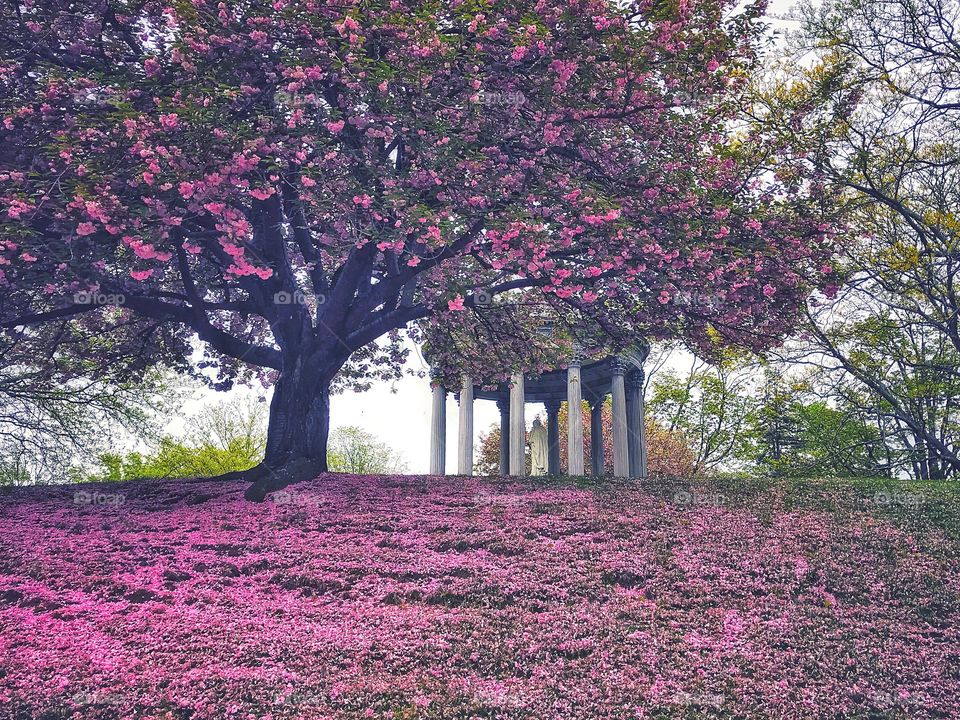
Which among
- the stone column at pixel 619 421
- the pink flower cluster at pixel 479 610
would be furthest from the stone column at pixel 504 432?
the pink flower cluster at pixel 479 610

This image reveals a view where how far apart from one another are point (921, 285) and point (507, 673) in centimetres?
1521

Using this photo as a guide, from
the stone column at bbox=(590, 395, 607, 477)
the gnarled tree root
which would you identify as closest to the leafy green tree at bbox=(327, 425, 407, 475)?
the stone column at bbox=(590, 395, 607, 477)

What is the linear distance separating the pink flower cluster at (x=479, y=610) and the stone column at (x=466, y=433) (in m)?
19.5

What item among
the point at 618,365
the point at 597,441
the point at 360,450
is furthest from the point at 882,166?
the point at 360,450

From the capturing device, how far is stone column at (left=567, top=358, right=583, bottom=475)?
3481cm

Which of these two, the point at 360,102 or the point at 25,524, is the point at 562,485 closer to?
the point at 360,102

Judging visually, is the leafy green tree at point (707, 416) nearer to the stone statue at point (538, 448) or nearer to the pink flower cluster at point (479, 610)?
the stone statue at point (538, 448)

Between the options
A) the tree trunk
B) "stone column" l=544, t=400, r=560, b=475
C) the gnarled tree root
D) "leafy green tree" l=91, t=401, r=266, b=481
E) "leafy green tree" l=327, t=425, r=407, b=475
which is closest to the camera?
the gnarled tree root

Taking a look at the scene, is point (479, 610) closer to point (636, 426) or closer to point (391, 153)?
point (391, 153)

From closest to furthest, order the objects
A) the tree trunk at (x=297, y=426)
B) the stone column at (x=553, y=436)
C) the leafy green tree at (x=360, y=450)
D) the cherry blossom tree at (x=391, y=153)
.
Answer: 1. the cherry blossom tree at (x=391, y=153)
2. the tree trunk at (x=297, y=426)
3. the stone column at (x=553, y=436)
4. the leafy green tree at (x=360, y=450)

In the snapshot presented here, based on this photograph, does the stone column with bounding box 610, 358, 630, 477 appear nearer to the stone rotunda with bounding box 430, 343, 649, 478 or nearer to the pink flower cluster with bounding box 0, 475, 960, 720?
the stone rotunda with bounding box 430, 343, 649, 478

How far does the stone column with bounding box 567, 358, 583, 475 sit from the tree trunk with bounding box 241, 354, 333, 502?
18.9 m

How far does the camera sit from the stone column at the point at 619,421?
35969 mm

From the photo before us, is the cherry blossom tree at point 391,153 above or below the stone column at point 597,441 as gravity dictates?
above
